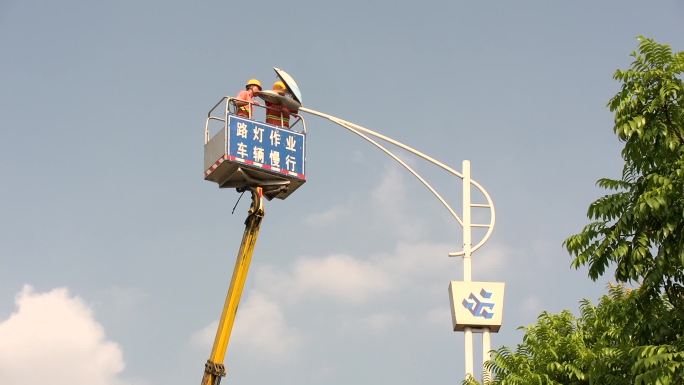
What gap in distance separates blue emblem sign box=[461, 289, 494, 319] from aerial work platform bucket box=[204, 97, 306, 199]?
5678 millimetres

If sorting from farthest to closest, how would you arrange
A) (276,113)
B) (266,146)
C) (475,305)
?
(276,113) < (266,146) < (475,305)

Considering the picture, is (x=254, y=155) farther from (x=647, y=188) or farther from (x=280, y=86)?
(x=647, y=188)

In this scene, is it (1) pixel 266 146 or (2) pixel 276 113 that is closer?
(1) pixel 266 146

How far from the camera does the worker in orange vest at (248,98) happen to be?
1141 inches

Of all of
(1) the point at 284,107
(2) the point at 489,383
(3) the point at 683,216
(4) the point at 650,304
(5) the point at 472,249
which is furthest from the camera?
(1) the point at 284,107

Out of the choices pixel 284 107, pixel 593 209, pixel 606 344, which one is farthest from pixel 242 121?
pixel 593 209

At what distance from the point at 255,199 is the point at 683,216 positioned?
15903 mm

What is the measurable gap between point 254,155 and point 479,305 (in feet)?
23.4

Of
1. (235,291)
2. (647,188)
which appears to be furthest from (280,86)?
(647,188)

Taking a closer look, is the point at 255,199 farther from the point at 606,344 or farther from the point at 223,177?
the point at 606,344

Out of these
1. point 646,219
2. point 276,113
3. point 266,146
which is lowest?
point 646,219

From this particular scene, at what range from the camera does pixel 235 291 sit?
27781 mm

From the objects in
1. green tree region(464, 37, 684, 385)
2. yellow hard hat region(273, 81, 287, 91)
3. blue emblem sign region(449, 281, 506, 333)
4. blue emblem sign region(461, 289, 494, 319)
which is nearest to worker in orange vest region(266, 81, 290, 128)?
yellow hard hat region(273, 81, 287, 91)

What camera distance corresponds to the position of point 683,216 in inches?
573
